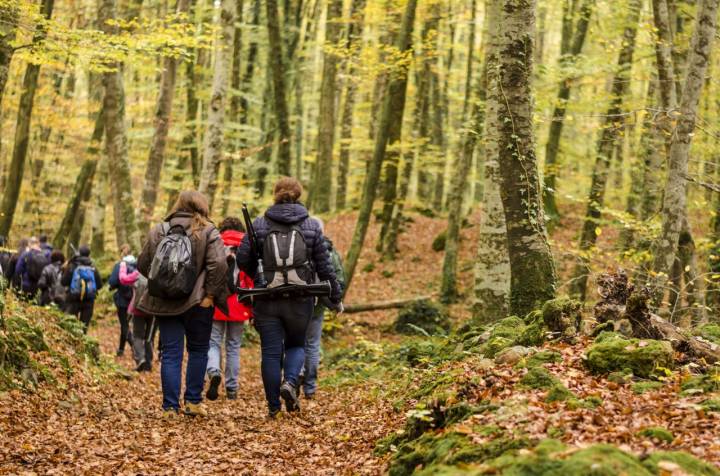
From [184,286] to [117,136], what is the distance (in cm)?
849

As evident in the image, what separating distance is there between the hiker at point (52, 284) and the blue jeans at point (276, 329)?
307 inches

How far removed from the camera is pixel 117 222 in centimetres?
1719

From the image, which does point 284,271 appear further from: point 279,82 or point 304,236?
point 279,82

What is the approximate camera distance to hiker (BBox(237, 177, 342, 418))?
7316mm

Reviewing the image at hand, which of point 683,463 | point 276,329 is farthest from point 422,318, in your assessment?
point 683,463

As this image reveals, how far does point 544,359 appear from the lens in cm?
583

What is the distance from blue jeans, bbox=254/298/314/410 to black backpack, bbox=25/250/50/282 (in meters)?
8.84

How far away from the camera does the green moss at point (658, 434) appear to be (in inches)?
157

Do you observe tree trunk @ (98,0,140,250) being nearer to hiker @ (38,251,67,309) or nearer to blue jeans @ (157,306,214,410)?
hiker @ (38,251,67,309)

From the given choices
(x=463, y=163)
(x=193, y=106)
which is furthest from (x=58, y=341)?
(x=193, y=106)

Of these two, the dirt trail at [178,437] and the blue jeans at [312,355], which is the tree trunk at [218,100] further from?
the dirt trail at [178,437]

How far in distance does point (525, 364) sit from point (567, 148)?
73.4ft

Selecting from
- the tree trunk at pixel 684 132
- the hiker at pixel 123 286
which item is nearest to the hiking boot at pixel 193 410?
the hiker at pixel 123 286

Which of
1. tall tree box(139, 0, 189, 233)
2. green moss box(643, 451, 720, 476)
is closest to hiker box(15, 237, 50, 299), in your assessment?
tall tree box(139, 0, 189, 233)
